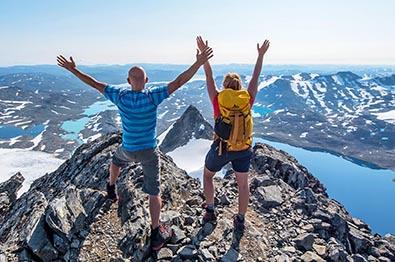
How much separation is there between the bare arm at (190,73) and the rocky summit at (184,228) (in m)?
4.11

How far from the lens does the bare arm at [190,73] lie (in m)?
9.77

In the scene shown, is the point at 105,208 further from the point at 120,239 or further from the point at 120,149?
the point at 120,149

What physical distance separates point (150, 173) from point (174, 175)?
6.08m

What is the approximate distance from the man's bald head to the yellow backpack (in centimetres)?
208

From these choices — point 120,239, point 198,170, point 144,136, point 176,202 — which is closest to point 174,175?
point 176,202

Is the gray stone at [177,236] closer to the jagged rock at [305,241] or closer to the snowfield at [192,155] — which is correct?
the jagged rock at [305,241]

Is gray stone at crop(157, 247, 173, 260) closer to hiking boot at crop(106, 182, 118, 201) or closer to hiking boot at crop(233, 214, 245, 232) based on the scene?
hiking boot at crop(233, 214, 245, 232)

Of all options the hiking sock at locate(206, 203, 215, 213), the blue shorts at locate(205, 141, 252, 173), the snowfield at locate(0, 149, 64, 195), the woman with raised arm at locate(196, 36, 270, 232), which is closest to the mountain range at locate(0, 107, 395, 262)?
the hiking sock at locate(206, 203, 215, 213)

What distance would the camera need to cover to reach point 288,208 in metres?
14.4

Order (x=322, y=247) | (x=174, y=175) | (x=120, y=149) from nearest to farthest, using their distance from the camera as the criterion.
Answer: (x=120, y=149), (x=322, y=247), (x=174, y=175)

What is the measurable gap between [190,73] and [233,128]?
1849 mm

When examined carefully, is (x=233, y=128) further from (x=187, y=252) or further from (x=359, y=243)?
(x=359, y=243)

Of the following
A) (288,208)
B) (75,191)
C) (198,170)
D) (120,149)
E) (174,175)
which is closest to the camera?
(120,149)

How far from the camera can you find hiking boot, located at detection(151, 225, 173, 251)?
10.4 metres
